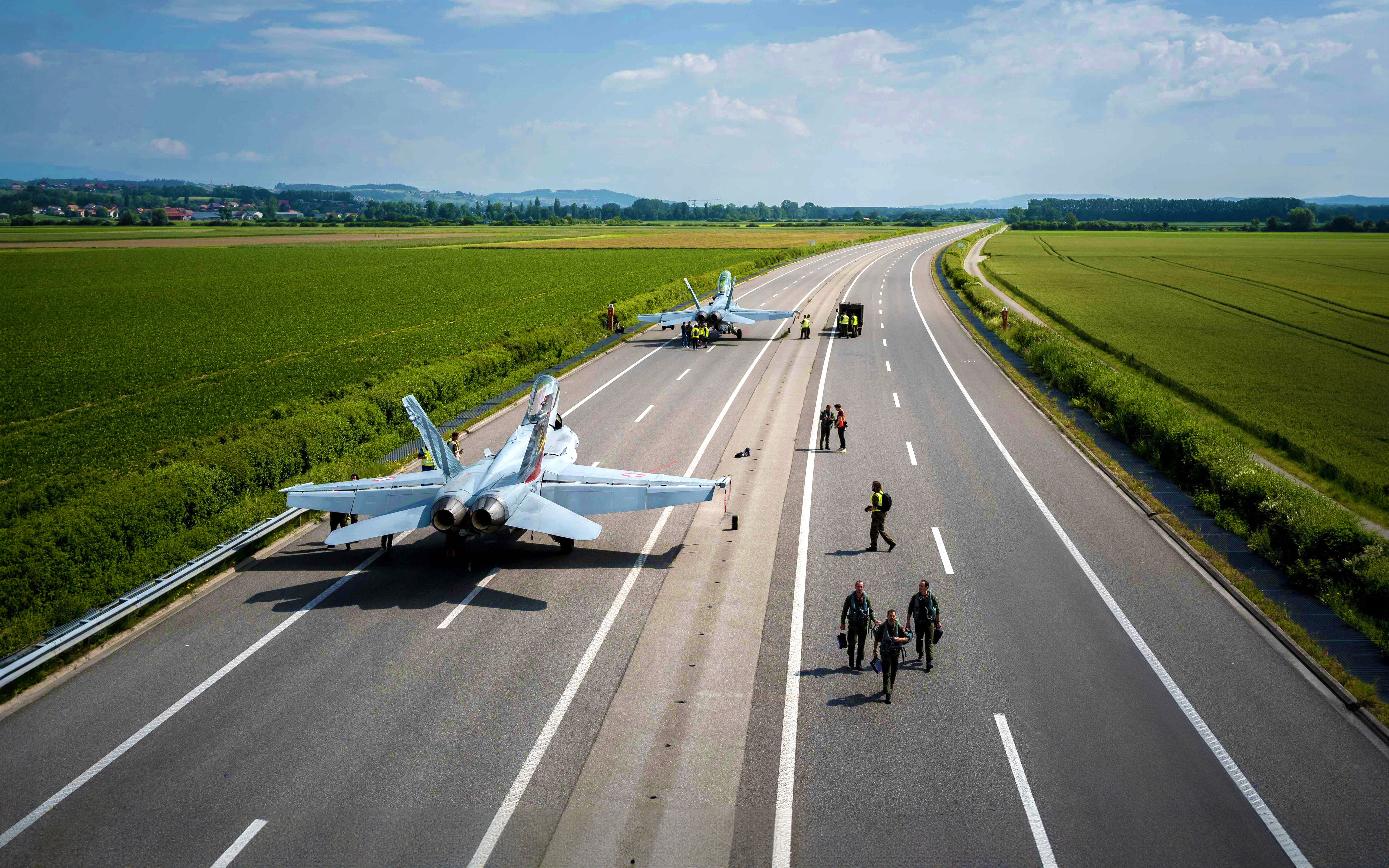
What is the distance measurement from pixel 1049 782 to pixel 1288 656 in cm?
705

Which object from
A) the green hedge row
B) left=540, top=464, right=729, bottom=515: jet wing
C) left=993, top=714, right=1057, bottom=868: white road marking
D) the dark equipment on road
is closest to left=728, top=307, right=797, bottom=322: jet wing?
the dark equipment on road

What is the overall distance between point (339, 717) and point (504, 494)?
5674 mm

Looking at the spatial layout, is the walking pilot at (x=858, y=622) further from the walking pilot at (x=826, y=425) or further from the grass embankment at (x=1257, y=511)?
the walking pilot at (x=826, y=425)

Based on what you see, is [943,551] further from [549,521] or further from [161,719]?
[161,719]

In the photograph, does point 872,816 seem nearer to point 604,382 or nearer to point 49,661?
point 49,661

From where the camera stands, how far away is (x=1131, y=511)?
2317cm

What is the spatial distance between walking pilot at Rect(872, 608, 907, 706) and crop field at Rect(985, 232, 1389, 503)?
19532 mm

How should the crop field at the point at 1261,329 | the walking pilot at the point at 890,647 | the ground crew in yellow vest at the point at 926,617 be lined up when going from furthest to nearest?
the crop field at the point at 1261,329
the ground crew in yellow vest at the point at 926,617
the walking pilot at the point at 890,647

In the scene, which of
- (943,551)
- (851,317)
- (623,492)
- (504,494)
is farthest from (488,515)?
(851,317)

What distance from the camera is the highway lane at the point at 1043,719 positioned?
1064cm

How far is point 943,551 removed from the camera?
20.1 metres

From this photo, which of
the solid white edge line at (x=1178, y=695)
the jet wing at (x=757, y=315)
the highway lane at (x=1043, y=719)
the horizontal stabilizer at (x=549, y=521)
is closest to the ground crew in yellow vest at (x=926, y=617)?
the highway lane at (x=1043, y=719)

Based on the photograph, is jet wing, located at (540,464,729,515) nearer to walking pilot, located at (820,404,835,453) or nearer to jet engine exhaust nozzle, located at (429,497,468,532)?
jet engine exhaust nozzle, located at (429,497,468,532)

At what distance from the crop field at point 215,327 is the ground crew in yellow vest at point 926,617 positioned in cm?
2173
